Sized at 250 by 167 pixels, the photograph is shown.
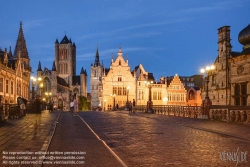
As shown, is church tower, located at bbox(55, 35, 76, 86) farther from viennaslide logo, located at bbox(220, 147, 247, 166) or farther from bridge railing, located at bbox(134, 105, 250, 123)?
viennaslide logo, located at bbox(220, 147, 247, 166)

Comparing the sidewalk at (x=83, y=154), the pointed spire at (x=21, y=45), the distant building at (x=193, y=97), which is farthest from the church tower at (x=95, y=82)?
the sidewalk at (x=83, y=154)

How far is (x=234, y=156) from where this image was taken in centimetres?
941

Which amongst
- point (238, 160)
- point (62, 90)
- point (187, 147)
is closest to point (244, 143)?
point (187, 147)

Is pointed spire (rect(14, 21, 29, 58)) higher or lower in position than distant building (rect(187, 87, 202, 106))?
higher

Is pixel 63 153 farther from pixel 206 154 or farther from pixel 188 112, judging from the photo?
pixel 188 112

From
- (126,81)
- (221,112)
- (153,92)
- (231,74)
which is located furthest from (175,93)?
(221,112)

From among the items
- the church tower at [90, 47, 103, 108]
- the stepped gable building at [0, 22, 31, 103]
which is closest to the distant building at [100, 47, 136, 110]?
the stepped gable building at [0, 22, 31, 103]

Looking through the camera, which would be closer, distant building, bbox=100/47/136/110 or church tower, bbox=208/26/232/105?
church tower, bbox=208/26/232/105

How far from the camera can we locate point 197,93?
87125 mm

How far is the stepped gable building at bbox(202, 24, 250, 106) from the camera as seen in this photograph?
3900 centimetres

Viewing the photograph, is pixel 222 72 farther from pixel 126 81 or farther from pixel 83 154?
pixel 126 81

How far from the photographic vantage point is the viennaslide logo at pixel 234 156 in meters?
8.83

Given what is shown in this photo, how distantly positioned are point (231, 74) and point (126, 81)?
46.4 m

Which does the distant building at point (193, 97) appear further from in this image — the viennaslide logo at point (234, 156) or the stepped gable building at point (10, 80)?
the viennaslide logo at point (234, 156)
